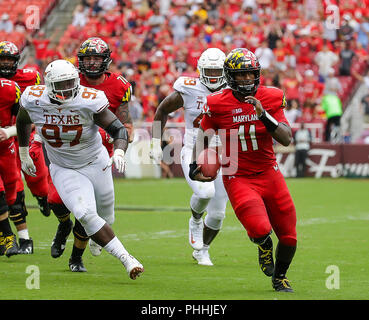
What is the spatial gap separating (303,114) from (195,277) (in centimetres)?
1261

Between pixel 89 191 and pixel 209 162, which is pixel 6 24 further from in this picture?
pixel 209 162

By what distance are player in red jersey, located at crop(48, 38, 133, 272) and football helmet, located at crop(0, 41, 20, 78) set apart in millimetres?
903

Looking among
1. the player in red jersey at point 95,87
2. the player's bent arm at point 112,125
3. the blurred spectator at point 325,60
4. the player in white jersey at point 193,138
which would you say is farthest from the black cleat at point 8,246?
the blurred spectator at point 325,60

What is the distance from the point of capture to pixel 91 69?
8.14 metres

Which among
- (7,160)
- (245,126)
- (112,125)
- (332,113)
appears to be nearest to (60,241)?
(7,160)

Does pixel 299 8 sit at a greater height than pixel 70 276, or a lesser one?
greater

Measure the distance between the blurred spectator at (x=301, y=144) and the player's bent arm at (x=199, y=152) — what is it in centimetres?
1151

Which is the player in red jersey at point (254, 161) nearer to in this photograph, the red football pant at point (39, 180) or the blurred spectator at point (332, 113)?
the red football pant at point (39, 180)

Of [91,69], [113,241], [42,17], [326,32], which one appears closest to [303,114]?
[326,32]

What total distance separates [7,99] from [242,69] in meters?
2.97

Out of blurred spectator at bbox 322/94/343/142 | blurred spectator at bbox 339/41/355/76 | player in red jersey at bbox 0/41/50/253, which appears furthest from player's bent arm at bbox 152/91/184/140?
blurred spectator at bbox 339/41/355/76

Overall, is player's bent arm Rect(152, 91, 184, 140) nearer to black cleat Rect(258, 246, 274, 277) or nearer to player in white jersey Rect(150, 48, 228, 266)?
player in white jersey Rect(150, 48, 228, 266)

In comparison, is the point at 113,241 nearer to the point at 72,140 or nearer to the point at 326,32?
the point at 72,140

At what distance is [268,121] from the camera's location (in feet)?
20.5
